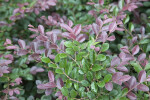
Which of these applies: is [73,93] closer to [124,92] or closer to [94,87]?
[94,87]

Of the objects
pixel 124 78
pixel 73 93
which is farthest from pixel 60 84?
pixel 124 78

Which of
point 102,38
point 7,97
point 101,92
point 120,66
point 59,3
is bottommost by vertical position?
point 7,97

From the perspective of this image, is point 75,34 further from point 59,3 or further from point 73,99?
point 59,3

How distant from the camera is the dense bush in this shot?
38.6 inches

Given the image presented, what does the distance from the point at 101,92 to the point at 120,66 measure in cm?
18

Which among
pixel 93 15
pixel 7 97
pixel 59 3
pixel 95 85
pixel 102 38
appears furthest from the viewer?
pixel 59 3

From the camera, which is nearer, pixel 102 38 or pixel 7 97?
pixel 102 38

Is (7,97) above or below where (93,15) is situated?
below

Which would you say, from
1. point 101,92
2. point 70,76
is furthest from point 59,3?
point 101,92

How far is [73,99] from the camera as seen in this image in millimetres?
970

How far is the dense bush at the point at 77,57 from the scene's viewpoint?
3.22ft

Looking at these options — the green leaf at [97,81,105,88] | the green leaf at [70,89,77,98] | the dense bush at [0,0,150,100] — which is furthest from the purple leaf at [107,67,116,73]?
the green leaf at [70,89,77,98]

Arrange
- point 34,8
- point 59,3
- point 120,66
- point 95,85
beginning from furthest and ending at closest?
point 59,3 < point 34,8 < point 120,66 < point 95,85

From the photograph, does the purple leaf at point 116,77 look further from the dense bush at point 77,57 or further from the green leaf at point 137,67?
the green leaf at point 137,67
